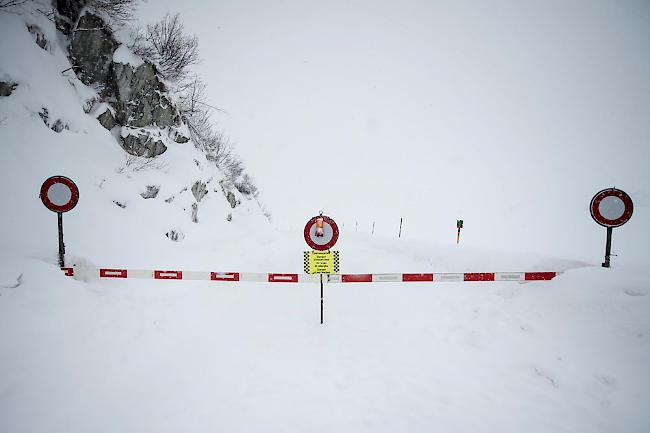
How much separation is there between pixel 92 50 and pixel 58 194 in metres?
11.0

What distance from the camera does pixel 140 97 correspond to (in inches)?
557

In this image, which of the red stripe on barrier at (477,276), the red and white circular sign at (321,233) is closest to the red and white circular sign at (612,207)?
the red stripe on barrier at (477,276)

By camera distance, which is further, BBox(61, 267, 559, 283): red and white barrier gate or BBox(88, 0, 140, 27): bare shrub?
BBox(88, 0, 140, 27): bare shrub

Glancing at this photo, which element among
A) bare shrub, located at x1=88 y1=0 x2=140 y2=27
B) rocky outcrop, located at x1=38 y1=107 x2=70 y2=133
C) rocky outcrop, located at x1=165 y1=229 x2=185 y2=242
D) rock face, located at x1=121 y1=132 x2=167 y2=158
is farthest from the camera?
rock face, located at x1=121 y1=132 x2=167 y2=158

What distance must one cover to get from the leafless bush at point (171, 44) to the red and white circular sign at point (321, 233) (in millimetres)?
16944

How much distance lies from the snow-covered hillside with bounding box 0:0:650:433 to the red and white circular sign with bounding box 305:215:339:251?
1.64 meters

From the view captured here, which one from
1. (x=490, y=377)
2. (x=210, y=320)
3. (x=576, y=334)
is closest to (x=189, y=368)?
(x=210, y=320)

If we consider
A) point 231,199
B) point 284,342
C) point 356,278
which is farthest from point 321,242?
point 231,199

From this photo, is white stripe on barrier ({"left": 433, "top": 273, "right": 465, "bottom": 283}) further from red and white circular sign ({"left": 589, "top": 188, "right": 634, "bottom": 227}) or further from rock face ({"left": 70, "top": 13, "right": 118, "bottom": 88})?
rock face ({"left": 70, "top": 13, "right": 118, "bottom": 88})

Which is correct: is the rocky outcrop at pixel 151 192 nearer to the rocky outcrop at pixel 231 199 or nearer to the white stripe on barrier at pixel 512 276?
the rocky outcrop at pixel 231 199

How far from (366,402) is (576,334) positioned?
3459 millimetres

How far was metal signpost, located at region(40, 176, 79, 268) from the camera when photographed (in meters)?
5.43

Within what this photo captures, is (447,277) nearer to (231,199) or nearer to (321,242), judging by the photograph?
(321,242)

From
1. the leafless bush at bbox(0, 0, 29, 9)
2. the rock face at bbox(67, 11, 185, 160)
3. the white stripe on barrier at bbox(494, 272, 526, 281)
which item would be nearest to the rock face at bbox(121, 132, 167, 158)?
the rock face at bbox(67, 11, 185, 160)
